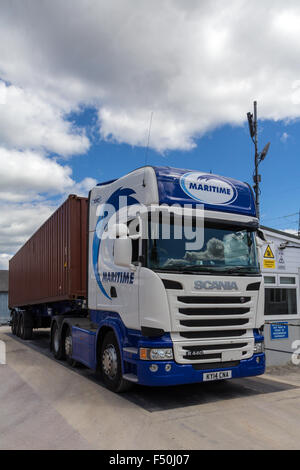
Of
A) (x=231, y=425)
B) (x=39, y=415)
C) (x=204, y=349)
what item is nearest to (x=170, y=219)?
→ (x=204, y=349)

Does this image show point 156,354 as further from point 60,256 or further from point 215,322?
point 60,256

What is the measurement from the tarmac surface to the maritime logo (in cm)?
312

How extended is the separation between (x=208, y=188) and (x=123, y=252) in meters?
1.84

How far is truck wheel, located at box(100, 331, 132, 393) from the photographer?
6.41m

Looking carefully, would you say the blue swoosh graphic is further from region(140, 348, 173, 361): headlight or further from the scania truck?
region(140, 348, 173, 361): headlight

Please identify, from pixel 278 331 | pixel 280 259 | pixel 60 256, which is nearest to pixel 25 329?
pixel 60 256

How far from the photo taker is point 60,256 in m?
10.1

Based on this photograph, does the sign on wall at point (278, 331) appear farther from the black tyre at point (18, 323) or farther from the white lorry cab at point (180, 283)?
the black tyre at point (18, 323)

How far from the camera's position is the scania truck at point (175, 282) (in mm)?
5691

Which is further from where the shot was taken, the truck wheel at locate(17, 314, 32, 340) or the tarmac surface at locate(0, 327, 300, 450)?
the truck wheel at locate(17, 314, 32, 340)

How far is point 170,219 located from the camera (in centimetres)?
605

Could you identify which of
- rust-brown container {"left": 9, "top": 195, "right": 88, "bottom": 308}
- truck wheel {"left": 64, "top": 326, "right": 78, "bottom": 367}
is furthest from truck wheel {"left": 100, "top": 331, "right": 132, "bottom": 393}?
truck wheel {"left": 64, "top": 326, "right": 78, "bottom": 367}
